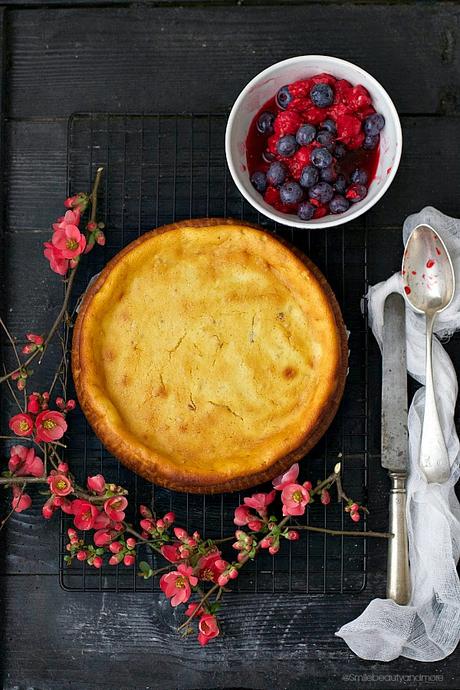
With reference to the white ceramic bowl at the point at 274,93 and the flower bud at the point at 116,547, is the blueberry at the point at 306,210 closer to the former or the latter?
the white ceramic bowl at the point at 274,93

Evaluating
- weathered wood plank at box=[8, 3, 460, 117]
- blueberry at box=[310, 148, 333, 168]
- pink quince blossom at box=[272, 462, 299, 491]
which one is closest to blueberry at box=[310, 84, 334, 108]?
blueberry at box=[310, 148, 333, 168]

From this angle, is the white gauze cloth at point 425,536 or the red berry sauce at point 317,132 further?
the white gauze cloth at point 425,536

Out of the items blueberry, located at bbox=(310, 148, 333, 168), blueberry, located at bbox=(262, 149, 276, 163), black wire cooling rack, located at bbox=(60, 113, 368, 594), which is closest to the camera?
blueberry, located at bbox=(310, 148, 333, 168)

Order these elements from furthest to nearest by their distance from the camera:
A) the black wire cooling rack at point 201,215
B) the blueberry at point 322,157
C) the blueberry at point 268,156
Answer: the black wire cooling rack at point 201,215 → the blueberry at point 268,156 → the blueberry at point 322,157

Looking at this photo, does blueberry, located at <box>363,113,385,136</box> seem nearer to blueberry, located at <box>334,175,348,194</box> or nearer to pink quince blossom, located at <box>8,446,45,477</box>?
blueberry, located at <box>334,175,348,194</box>

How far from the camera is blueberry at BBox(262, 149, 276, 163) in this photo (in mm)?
1648

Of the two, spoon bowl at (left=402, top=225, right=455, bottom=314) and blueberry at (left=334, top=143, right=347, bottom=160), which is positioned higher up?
blueberry at (left=334, top=143, right=347, bottom=160)

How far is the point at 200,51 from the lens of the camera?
185 centimetres

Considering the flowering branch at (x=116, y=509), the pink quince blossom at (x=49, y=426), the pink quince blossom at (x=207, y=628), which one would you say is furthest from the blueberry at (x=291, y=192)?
the pink quince blossom at (x=207, y=628)

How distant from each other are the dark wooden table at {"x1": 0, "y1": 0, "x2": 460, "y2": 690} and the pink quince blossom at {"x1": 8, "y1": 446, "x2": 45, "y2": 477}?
0.14m

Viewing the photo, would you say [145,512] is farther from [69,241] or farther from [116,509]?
[69,241]

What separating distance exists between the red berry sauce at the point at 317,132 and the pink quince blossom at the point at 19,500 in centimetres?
85

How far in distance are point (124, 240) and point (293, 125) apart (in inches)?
19.1

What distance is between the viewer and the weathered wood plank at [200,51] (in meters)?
1.83
